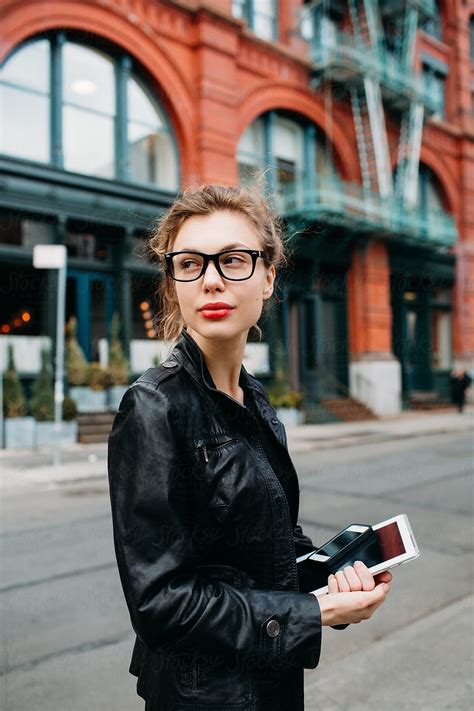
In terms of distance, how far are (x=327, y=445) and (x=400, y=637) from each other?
10.1 meters

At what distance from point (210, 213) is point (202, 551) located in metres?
0.84

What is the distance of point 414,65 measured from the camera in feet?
82.0

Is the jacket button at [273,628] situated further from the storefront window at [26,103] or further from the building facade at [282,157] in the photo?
the storefront window at [26,103]

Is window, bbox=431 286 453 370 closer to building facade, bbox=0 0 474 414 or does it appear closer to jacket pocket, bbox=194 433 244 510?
building facade, bbox=0 0 474 414

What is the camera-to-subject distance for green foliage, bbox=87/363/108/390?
14898mm

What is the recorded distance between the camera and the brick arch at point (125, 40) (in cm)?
1409

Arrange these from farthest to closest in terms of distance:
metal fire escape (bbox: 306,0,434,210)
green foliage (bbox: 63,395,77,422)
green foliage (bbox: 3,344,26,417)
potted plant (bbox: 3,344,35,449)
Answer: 1. metal fire escape (bbox: 306,0,434,210)
2. green foliage (bbox: 63,395,77,422)
3. green foliage (bbox: 3,344,26,417)
4. potted plant (bbox: 3,344,35,449)

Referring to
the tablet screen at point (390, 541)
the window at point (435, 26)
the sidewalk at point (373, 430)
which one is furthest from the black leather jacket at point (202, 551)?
the window at point (435, 26)

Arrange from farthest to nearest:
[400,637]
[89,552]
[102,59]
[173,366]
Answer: [102,59] < [89,552] < [400,637] < [173,366]

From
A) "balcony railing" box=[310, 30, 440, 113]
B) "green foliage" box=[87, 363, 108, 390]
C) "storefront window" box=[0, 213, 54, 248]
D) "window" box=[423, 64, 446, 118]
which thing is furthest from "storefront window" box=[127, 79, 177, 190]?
"window" box=[423, 64, 446, 118]

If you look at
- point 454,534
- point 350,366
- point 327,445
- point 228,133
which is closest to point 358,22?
point 228,133

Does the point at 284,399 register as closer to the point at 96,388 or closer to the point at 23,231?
the point at 96,388

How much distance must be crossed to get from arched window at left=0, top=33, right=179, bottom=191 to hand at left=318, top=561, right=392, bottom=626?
14.7 meters

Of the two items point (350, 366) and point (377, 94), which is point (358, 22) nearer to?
point (377, 94)
